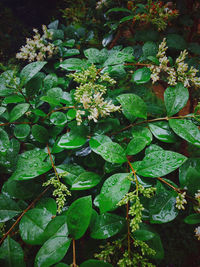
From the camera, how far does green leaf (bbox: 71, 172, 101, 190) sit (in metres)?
0.66

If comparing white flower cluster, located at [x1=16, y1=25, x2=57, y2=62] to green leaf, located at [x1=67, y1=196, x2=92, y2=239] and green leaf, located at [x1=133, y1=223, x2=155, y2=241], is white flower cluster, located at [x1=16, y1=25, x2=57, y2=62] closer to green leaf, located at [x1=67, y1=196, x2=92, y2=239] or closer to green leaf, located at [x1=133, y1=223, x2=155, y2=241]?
green leaf, located at [x1=67, y1=196, x2=92, y2=239]

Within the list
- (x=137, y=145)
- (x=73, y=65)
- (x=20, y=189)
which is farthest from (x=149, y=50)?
(x=20, y=189)

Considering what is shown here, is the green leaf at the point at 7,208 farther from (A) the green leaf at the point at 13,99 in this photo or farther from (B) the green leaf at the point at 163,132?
(B) the green leaf at the point at 163,132

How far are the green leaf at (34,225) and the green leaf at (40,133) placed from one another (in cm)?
30

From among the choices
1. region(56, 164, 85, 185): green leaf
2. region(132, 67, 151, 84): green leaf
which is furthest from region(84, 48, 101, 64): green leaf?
region(56, 164, 85, 185): green leaf

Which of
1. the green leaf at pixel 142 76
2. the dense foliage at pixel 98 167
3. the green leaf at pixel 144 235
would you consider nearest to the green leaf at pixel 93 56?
the dense foliage at pixel 98 167

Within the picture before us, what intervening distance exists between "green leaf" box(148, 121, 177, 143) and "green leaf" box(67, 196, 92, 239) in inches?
15.0

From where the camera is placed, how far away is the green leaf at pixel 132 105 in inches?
27.3

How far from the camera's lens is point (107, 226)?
67 cm

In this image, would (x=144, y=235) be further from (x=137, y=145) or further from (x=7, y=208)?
(x=7, y=208)

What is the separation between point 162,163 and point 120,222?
287mm

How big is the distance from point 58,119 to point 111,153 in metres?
0.31

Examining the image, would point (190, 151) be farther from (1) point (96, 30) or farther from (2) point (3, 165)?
(2) point (3, 165)

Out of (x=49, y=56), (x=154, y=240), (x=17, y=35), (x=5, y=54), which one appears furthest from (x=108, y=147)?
(x=17, y=35)
